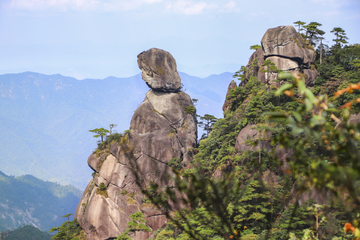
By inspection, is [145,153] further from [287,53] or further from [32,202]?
[32,202]

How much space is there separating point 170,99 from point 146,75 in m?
4.15

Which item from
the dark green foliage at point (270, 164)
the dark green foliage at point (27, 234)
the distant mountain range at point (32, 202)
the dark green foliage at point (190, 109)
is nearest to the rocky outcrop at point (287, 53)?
the dark green foliage at point (270, 164)

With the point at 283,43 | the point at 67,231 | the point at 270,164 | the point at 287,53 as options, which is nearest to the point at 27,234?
the point at 67,231

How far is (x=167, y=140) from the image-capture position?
3177 cm

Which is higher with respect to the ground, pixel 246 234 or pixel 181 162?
pixel 181 162

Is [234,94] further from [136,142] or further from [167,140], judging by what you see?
[136,142]

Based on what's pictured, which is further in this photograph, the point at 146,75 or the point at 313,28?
the point at 146,75

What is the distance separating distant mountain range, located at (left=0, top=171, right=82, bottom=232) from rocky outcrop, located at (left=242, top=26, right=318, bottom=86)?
14010 cm

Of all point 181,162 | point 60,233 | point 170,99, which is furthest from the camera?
point 170,99

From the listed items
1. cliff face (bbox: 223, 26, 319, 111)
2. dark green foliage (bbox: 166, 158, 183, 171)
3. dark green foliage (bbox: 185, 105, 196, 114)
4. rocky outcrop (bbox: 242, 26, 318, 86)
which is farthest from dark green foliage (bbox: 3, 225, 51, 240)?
rocky outcrop (bbox: 242, 26, 318, 86)

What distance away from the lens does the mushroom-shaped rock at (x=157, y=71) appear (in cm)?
3372

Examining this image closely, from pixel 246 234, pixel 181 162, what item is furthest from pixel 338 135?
pixel 181 162

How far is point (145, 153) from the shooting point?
3098 centimetres

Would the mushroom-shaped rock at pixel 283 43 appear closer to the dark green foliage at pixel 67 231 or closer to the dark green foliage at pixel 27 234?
the dark green foliage at pixel 67 231
